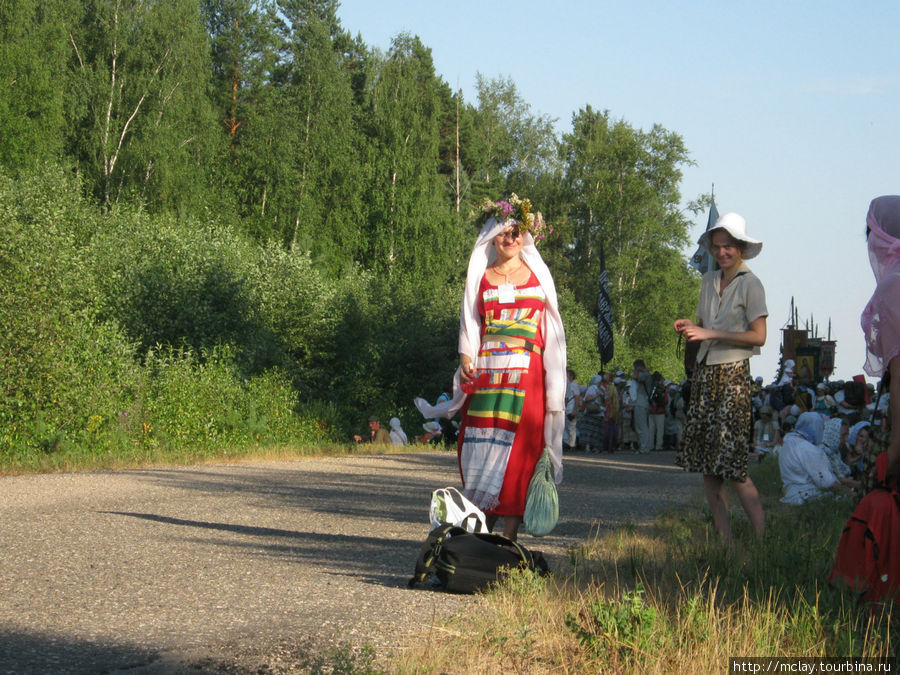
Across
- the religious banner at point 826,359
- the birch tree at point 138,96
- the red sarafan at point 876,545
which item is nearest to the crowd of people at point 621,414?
the religious banner at point 826,359

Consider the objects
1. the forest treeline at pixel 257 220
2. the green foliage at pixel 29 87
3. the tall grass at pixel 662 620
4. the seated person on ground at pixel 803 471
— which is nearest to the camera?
the tall grass at pixel 662 620

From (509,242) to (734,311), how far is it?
1546mm

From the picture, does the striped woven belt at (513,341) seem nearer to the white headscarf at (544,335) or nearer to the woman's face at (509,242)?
the white headscarf at (544,335)

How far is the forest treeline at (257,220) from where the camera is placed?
2039 centimetres

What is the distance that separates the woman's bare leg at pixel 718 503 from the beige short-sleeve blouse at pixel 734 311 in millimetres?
770

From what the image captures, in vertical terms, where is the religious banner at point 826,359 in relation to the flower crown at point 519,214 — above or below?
above

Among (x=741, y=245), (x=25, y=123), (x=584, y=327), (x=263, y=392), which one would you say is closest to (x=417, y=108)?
(x=584, y=327)

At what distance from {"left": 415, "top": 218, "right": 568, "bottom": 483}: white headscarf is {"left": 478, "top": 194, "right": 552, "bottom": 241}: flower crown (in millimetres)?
45

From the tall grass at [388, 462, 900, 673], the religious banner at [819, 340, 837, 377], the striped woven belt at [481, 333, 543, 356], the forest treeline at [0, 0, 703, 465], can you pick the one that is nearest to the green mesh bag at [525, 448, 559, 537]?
the tall grass at [388, 462, 900, 673]

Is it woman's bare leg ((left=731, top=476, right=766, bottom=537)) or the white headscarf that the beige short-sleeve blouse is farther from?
the white headscarf

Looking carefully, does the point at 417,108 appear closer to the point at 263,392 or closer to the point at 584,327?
the point at 584,327

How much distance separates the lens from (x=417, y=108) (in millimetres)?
58938

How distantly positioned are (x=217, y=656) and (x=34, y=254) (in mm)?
15661

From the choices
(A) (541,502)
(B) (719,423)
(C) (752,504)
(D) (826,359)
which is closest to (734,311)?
(B) (719,423)
